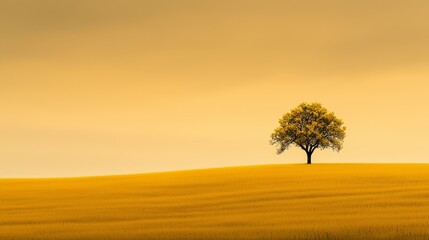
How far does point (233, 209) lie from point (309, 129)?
34.2m

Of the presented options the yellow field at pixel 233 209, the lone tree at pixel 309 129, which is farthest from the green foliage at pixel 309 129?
the yellow field at pixel 233 209

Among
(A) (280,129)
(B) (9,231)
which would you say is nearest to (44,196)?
(B) (9,231)

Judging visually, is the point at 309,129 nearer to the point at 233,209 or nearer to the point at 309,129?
the point at 309,129

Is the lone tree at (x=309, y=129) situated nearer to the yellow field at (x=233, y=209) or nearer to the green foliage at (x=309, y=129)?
the green foliage at (x=309, y=129)

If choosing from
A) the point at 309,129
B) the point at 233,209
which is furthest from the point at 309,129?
the point at 233,209

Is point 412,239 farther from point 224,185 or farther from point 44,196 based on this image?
point 44,196

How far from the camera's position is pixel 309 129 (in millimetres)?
60344

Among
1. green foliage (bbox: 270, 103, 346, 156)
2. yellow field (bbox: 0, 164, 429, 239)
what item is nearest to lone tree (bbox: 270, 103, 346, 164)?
green foliage (bbox: 270, 103, 346, 156)

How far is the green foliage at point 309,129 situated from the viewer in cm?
6053

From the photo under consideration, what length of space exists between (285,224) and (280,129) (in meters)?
40.2

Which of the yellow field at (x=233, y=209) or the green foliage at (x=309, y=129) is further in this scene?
the green foliage at (x=309, y=129)

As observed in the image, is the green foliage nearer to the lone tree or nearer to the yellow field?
the lone tree

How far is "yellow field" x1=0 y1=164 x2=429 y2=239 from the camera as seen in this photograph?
19.9 m

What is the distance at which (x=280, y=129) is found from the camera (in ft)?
200
